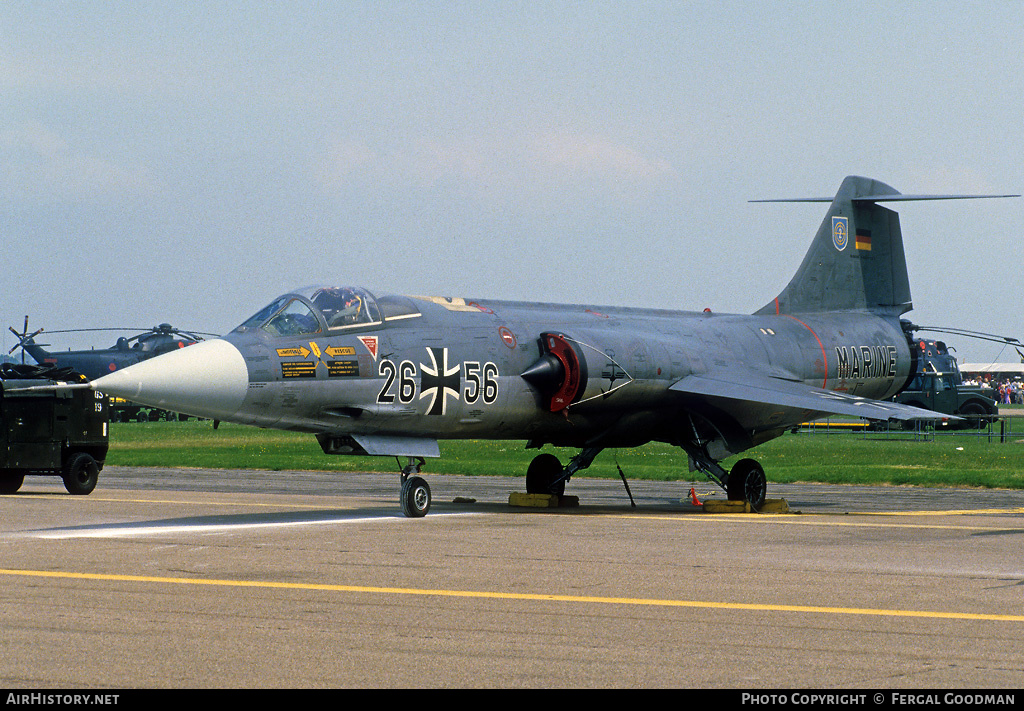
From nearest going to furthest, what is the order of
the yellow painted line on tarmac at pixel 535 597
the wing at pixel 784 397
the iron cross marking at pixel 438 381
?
the yellow painted line on tarmac at pixel 535 597
the iron cross marking at pixel 438 381
the wing at pixel 784 397

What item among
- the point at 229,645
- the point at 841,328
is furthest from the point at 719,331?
the point at 229,645

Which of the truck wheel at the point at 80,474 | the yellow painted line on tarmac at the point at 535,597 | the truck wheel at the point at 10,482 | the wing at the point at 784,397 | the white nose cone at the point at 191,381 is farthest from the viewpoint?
the truck wheel at the point at 10,482

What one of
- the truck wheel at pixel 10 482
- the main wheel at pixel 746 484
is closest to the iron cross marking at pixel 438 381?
the main wheel at pixel 746 484

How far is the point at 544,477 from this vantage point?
20.9 metres

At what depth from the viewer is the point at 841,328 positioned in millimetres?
24625

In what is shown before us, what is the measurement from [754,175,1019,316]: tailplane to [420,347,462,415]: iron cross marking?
9.43 meters

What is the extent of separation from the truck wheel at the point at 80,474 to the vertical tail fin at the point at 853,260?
42.7 feet

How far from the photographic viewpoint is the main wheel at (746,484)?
2009 cm

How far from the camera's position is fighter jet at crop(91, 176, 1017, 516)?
15.7 meters

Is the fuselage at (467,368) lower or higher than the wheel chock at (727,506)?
higher

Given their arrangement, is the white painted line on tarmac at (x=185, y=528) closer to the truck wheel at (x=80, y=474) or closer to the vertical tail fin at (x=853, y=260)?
the truck wheel at (x=80, y=474)

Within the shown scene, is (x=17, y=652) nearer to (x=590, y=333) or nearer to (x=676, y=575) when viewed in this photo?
(x=676, y=575)

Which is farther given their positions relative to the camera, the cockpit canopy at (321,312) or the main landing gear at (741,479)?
the main landing gear at (741,479)

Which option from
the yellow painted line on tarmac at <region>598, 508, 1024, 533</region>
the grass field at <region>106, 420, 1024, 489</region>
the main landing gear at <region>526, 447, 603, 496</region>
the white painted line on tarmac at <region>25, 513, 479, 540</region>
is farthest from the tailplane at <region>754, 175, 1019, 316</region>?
the white painted line on tarmac at <region>25, 513, 479, 540</region>
